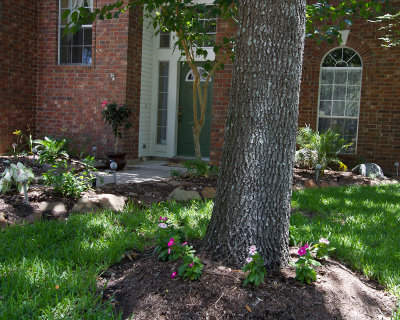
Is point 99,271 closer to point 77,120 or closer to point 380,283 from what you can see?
point 380,283

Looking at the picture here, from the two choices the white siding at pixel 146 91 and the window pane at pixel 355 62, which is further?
the white siding at pixel 146 91

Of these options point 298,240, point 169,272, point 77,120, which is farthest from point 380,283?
point 77,120

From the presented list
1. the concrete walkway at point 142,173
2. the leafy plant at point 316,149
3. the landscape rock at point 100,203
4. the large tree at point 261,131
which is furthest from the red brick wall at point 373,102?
the large tree at point 261,131

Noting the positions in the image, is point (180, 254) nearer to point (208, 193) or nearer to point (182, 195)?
point (182, 195)

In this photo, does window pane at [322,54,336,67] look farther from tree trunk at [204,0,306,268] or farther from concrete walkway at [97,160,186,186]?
tree trunk at [204,0,306,268]

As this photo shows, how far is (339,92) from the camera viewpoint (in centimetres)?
969

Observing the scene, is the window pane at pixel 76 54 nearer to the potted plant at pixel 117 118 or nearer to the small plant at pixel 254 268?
the potted plant at pixel 117 118

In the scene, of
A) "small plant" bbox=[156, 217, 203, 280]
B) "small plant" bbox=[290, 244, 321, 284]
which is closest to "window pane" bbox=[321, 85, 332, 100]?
"small plant" bbox=[156, 217, 203, 280]

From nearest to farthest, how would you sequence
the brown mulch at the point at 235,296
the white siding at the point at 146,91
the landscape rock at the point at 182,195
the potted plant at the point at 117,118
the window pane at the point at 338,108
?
1. the brown mulch at the point at 235,296
2. the landscape rock at the point at 182,195
3. the potted plant at the point at 117,118
4. the window pane at the point at 338,108
5. the white siding at the point at 146,91

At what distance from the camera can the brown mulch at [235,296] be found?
2.53 metres

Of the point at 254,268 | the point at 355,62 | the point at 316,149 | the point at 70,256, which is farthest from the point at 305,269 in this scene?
the point at 355,62

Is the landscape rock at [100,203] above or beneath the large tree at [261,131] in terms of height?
beneath

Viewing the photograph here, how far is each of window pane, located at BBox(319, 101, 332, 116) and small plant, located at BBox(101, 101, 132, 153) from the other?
434cm

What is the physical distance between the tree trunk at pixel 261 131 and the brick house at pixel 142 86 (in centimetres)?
620
